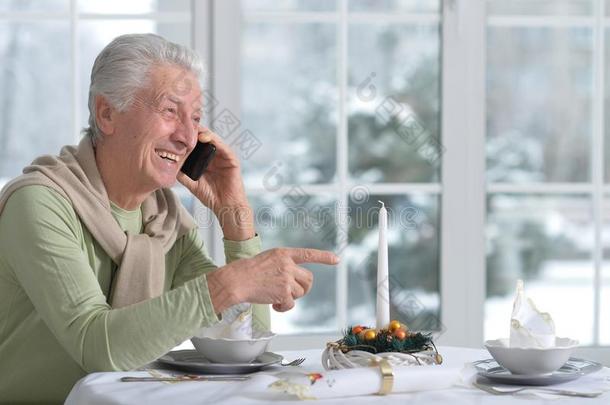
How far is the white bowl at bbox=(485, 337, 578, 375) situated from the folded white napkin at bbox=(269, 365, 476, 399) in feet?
0.33

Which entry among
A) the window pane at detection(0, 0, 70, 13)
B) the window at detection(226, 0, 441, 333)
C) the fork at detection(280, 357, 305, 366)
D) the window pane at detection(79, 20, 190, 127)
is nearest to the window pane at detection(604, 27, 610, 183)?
the window at detection(226, 0, 441, 333)

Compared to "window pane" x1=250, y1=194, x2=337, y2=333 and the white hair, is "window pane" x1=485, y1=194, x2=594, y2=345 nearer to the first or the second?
"window pane" x1=250, y1=194, x2=337, y2=333

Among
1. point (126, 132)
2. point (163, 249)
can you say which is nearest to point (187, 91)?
point (126, 132)

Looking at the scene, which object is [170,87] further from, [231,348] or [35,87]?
[35,87]

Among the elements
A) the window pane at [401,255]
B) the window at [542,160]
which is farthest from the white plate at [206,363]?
the window at [542,160]

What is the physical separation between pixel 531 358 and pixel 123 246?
86 cm

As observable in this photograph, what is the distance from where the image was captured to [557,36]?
33.5ft

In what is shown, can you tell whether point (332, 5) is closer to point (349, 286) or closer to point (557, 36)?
point (349, 286)

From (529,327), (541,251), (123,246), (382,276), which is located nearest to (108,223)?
(123,246)

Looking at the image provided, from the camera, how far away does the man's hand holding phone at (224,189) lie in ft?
7.64

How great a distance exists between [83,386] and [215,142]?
77 cm

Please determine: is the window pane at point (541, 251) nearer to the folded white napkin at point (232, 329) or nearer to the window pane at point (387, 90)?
the window pane at point (387, 90)

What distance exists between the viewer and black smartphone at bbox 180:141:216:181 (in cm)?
232

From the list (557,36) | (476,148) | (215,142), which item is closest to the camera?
(215,142)
